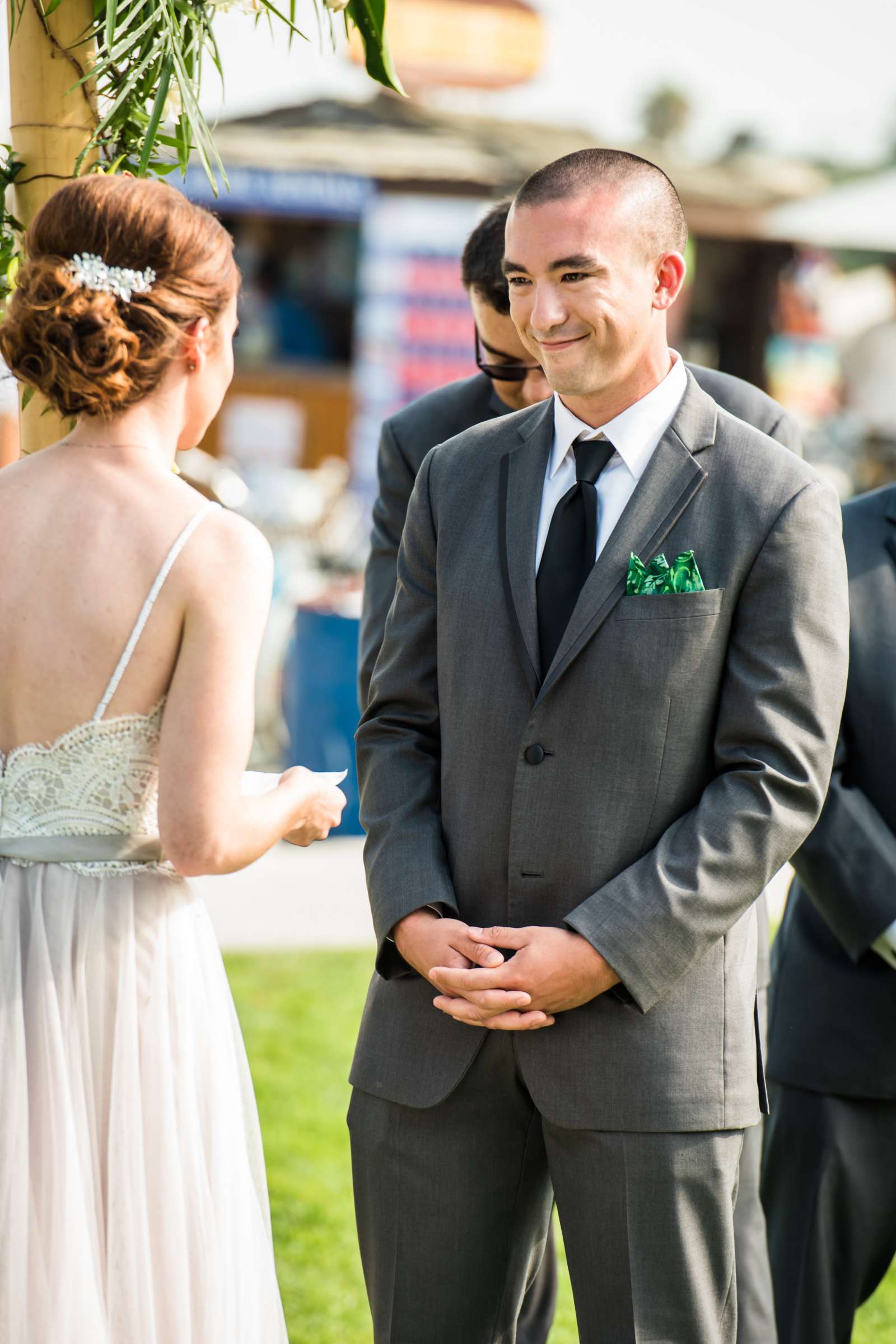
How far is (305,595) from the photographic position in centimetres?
910

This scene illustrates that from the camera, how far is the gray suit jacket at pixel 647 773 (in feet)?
7.22

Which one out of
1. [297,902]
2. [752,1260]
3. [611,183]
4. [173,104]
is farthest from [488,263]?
[297,902]

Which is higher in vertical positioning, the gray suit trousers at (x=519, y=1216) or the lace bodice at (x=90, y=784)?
the lace bodice at (x=90, y=784)

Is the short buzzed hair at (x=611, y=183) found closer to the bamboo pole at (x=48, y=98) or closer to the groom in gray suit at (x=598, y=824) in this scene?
the groom in gray suit at (x=598, y=824)

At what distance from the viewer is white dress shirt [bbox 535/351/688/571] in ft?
7.74

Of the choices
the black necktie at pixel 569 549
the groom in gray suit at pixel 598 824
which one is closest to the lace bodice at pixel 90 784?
the groom in gray suit at pixel 598 824

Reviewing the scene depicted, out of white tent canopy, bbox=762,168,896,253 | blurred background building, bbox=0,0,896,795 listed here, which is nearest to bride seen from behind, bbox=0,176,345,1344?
blurred background building, bbox=0,0,896,795

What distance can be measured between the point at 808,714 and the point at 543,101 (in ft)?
38.4

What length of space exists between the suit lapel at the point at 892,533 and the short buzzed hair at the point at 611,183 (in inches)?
36.1

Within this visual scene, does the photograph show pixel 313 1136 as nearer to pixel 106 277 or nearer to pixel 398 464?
pixel 398 464

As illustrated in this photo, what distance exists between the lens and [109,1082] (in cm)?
231

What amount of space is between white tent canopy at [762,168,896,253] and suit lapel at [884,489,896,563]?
363 inches

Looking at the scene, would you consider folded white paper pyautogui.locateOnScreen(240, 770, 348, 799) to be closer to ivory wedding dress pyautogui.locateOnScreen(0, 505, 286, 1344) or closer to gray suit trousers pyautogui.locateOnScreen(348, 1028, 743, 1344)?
ivory wedding dress pyautogui.locateOnScreen(0, 505, 286, 1344)

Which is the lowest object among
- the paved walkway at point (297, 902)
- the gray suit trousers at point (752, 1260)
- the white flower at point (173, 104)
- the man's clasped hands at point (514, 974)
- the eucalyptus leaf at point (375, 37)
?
the paved walkway at point (297, 902)
